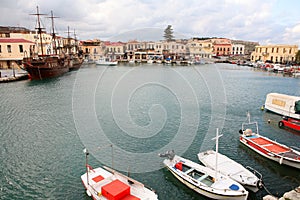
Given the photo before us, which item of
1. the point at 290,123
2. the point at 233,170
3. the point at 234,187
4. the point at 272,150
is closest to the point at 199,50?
the point at 290,123

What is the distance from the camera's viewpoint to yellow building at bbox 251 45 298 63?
79250 mm

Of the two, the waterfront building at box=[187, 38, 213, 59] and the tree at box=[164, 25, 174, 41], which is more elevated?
the tree at box=[164, 25, 174, 41]

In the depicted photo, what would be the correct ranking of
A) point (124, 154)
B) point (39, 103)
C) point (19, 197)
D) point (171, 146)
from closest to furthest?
point (19, 197)
point (124, 154)
point (171, 146)
point (39, 103)

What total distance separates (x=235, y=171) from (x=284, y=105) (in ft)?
48.3

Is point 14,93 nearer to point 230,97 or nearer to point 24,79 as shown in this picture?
point 24,79

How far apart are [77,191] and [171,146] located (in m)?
7.13

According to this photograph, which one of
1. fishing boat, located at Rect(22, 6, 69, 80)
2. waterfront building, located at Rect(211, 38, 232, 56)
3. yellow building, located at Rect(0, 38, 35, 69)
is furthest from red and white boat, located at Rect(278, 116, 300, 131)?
waterfront building, located at Rect(211, 38, 232, 56)

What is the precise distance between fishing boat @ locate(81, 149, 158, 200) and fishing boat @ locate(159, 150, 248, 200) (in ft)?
7.35

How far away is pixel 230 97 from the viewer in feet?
102

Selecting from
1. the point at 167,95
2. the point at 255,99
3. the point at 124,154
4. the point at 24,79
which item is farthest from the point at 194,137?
the point at 24,79

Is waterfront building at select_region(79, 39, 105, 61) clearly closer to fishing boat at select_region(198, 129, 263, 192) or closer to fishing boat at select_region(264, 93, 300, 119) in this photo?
fishing boat at select_region(264, 93, 300, 119)

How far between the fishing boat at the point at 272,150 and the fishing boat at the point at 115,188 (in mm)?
8292

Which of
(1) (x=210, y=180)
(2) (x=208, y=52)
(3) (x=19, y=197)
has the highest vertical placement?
(2) (x=208, y=52)

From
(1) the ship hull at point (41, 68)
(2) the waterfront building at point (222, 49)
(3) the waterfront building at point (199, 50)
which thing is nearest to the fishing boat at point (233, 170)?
(1) the ship hull at point (41, 68)
